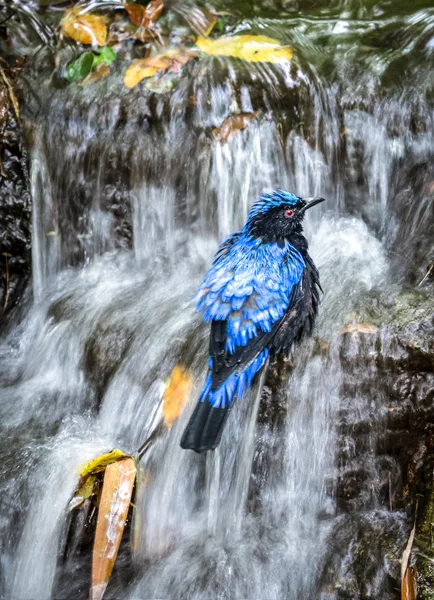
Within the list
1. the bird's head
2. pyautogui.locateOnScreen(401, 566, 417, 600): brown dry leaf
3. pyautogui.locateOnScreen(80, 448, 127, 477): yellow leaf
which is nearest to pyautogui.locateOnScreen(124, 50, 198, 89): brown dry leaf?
the bird's head

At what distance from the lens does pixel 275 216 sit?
4.11 m

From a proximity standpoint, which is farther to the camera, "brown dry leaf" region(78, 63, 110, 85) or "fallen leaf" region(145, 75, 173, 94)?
"brown dry leaf" region(78, 63, 110, 85)

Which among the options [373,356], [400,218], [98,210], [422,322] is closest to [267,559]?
[373,356]

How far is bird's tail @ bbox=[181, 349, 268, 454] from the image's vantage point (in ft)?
11.6

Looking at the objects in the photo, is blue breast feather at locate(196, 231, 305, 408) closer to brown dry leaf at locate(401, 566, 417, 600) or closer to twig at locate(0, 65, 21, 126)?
brown dry leaf at locate(401, 566, 417, 600)

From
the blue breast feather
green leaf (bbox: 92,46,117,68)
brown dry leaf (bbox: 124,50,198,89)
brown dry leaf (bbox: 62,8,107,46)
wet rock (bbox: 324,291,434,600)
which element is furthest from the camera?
brown dry leaf (bbox: 62,8,107,46)

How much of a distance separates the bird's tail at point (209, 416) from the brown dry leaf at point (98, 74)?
3.63 meters

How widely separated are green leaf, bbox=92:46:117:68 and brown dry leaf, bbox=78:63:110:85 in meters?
0.05

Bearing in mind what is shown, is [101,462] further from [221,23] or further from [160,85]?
[221,23]

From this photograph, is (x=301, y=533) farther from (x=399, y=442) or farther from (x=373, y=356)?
(x=373, y=356)

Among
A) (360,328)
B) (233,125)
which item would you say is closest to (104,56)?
(233,125)

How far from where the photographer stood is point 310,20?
6.54 meters

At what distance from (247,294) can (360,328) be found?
698mm

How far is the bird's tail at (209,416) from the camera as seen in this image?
3.52 m
